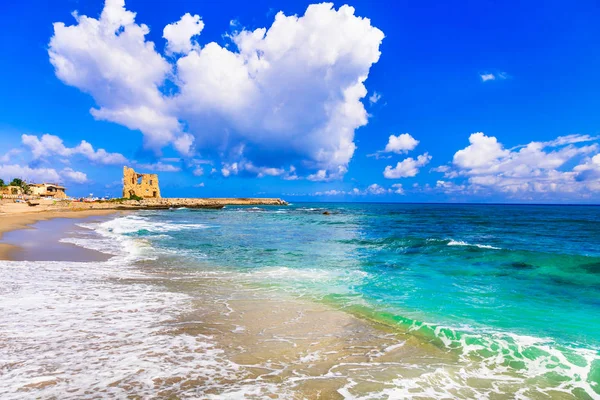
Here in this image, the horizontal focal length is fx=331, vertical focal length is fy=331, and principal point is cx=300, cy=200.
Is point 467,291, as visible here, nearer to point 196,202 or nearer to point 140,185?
point 140,185

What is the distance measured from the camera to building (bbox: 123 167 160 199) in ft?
284

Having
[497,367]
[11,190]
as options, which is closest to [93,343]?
[497,367]

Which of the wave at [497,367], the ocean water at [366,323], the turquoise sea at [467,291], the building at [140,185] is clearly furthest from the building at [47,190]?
the wave at [497,367]

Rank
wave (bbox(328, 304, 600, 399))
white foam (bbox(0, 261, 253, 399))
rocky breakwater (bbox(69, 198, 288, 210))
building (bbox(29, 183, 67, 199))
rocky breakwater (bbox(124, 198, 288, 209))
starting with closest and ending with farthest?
white foam (bbox(0, 261, 253, 399)) < wave (bbox(328, 304, 600, 399)) < rocky breakwater (bbox(69, 198, 288, 210)) < rocky breakwater (bbox(124, 198, 288, 209)) < building (bbox(29, 183, 67, 199))

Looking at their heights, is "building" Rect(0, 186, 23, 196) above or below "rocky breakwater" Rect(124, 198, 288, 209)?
above

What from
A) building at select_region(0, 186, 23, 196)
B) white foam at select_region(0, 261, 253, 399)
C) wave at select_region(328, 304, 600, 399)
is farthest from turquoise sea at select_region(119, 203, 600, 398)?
building at select_region(0, 186, 23, 196)

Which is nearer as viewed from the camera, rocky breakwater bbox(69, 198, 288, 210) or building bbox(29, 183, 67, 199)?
rocky breakwater bbox(69, 198, 288, 210)

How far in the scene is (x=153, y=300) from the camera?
834cm

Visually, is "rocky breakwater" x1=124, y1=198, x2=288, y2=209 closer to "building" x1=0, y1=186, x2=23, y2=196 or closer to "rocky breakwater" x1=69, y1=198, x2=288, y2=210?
"rocky breakwater" x1=69, y1=198, x2=288, y2=210

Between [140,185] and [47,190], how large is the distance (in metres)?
27.9

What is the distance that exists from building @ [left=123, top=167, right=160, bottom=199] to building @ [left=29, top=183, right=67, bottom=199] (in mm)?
17634

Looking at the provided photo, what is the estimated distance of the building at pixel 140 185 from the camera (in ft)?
284

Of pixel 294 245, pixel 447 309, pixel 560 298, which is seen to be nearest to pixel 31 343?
pixel 447 309

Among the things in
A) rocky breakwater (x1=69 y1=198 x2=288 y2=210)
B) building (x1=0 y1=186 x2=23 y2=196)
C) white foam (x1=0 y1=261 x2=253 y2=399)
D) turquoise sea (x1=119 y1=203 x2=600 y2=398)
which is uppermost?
building (x1=0 y1=186 x2=23 y2=196)
